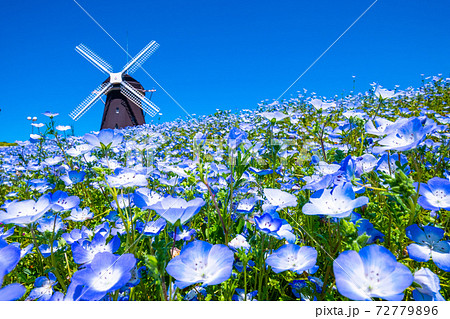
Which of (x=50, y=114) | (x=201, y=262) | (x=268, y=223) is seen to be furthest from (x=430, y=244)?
(x=50, y=114)

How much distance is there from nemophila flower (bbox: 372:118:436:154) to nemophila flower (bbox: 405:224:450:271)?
383 millimetres

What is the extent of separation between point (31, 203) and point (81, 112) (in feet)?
75.4

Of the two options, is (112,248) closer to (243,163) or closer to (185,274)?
(185,274)

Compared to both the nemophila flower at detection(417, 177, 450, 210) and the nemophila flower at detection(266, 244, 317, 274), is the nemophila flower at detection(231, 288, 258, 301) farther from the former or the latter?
the nemophila flower at detection(417, 177, 450, 210)

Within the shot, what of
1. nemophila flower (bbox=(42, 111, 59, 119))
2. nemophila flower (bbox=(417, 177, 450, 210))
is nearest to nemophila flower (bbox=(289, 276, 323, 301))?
nemophila flower (bbox=(417, 177, 450, 210))

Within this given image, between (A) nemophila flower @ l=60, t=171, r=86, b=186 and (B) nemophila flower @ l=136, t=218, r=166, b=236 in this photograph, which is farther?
(A) nemophila flower @ l=60, t=171, r=86, b=186

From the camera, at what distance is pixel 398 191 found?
1009 millimetres

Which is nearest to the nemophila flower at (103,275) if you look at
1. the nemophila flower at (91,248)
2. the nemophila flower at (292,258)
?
the nemophila flower at (91,248)

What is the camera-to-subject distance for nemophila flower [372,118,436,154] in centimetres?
129

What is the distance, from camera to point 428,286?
1.00 metres

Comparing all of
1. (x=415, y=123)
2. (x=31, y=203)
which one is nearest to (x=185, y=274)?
(x=31, y=203)

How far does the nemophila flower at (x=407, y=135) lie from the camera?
129cm

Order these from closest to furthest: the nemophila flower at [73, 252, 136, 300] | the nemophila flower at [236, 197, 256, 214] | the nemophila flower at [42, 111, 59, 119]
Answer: the nemophila flower at [73, 252, 136, 300] < the nemophila flower at [236, 197, 256, 214] < the nemophila flower at [42, 111, 59, 119]

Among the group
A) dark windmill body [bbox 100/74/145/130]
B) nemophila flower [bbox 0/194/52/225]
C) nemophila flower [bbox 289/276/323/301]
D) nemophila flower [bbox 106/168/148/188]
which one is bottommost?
nemophila flower [bbox 289/276/323/301]
